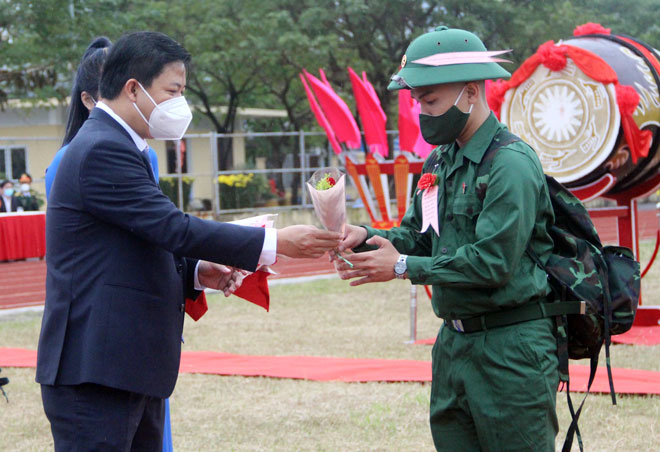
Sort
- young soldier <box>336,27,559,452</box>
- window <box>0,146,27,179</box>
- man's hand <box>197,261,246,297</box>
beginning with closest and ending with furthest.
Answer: young soldier <box>336,27,559,452</box>, man's hand <box>197,261,246,297</box>, window <box>0,146,27,179</box>

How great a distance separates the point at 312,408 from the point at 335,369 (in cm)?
102

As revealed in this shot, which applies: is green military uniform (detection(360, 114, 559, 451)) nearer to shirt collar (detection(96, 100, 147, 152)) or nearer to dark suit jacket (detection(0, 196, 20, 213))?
shirt collar (detection(96, 100, 147, 152))

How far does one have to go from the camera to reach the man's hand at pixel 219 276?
2.97 meters

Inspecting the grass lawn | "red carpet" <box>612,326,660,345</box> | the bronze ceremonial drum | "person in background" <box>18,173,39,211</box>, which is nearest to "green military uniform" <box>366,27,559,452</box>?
the grass lawn

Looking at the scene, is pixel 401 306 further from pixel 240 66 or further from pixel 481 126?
pixel 240 66

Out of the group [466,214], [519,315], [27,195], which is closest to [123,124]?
[466,214]

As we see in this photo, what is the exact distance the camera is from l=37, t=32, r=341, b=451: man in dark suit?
2.48m

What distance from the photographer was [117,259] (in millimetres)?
2502

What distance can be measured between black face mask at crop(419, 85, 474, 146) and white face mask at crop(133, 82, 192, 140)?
770 millimetres

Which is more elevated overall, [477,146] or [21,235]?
[477,146]

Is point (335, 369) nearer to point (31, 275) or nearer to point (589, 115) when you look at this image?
point (589, 115)

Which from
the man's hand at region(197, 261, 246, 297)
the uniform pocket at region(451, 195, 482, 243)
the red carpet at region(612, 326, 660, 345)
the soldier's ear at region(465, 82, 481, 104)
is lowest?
the red carpet at region(612, 326, 660, 345)

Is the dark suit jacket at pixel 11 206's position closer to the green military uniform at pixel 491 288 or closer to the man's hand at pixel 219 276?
the man's hand at pixel 219 276

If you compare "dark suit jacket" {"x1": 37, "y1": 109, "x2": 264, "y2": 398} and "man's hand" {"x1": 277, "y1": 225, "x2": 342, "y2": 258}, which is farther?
"man's hand" {"x1": 277, "y1": 225, "x2": 342, "y2": 258}
